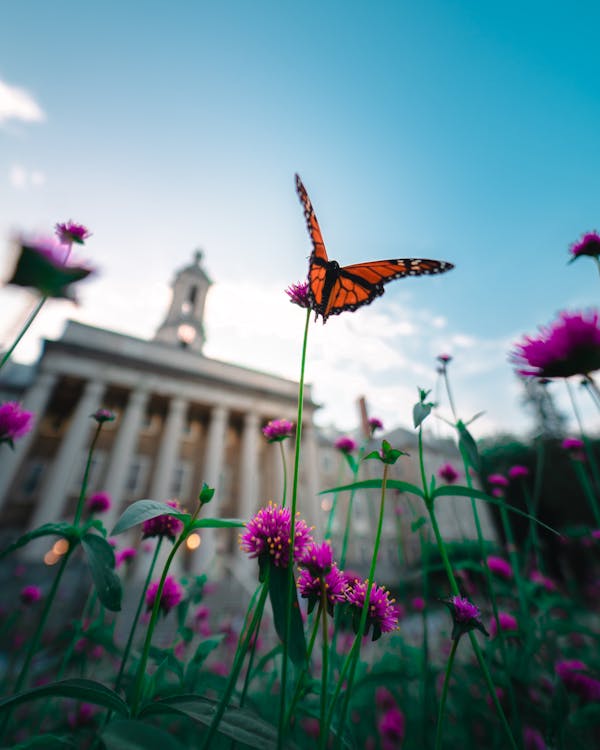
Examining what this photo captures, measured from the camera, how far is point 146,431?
17422 millimetres

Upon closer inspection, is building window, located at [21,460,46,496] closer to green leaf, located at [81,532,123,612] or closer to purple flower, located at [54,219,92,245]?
purple flower, located at [54,219,92,245]

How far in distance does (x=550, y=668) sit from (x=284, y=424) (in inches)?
61.0

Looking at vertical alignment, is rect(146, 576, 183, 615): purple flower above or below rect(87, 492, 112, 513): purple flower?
below

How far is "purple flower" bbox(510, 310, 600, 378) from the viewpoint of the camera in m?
0.99

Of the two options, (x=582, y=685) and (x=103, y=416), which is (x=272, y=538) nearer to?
(x=103, y=416)

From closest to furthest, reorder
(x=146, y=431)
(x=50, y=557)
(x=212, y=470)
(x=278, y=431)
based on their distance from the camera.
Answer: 1. (x=278, y=431)
2. (x=50, y=557)
3. (x=212, y=470)
4. (x=146, y=431)

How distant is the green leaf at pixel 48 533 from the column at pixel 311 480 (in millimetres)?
15542

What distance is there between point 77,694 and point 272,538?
0.41 m

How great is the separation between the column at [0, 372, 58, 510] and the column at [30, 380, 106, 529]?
3.78 feet

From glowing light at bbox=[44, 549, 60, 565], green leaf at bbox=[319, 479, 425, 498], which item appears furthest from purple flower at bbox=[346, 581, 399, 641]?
glowing light at bbox=[44, 549, 60, 565]

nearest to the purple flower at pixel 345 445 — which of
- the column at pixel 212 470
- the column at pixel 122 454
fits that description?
the column at pixel 212 470

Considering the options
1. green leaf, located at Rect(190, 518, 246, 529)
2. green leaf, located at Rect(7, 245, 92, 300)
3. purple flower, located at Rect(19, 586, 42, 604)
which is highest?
green leaf, located at Rect(7, 245, 92, 300)

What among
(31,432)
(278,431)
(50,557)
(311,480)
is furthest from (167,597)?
(311,480)

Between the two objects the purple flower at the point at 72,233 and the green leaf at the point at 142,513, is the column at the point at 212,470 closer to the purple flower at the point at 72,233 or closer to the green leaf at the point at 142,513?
the purple flower at the point at 72,233
